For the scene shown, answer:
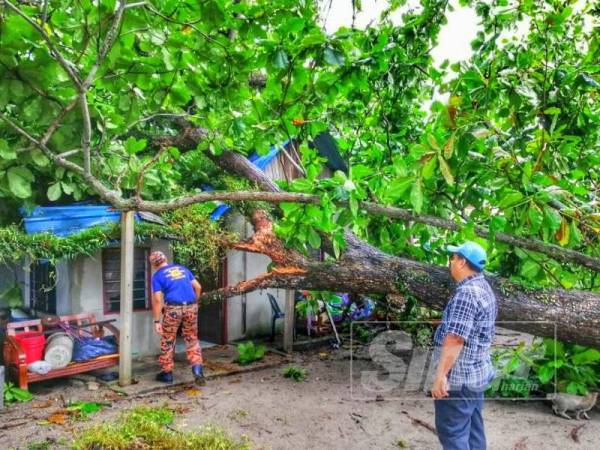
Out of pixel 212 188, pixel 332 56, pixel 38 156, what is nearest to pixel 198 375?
pixel 212 188

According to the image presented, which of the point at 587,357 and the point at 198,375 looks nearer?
the point at 587,357

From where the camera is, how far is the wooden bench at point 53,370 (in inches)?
267

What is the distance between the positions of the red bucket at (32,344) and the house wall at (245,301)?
405cm

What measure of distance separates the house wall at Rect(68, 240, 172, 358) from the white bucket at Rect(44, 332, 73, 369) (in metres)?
0.99

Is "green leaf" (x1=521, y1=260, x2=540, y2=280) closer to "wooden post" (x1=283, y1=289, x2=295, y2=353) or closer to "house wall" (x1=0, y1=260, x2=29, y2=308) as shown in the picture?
"wooden post" (x1=283, y1=289, x2=295, y2=353)

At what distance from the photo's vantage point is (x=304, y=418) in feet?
20.5

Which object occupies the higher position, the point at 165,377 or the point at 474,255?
the point at 474,255

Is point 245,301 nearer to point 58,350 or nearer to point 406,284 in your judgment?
point 58,350

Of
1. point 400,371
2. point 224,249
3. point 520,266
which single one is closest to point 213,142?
point 224,249

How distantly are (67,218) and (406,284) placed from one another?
194 inches

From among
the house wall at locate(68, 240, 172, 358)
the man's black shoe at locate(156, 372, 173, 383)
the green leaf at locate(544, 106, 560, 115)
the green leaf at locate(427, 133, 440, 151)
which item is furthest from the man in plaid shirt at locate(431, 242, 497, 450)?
the house wall at locate(68, 240, 172, 358)

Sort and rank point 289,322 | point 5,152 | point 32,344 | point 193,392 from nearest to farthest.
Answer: point 5,152 < point 32,344 < point 193,392 < point 289,322

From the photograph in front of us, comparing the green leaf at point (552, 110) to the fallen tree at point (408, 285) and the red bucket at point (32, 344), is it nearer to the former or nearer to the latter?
the fallen tree at point (408, 285)

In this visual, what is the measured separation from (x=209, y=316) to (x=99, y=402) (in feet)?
13.8
